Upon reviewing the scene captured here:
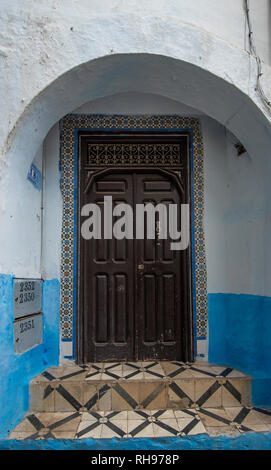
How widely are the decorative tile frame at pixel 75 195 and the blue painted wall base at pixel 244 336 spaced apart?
147 mm

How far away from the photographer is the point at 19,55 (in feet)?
8.25

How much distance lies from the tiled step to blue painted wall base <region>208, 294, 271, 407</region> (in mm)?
141

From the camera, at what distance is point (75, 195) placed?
11.7ft

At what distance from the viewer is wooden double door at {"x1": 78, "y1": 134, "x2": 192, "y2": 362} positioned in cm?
356

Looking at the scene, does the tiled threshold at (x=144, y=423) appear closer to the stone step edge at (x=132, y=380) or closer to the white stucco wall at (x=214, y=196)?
the stone step edge at (x=132, y=380)

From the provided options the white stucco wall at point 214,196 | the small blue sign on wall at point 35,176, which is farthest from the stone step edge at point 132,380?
the small blue sign on wall at point 35,176

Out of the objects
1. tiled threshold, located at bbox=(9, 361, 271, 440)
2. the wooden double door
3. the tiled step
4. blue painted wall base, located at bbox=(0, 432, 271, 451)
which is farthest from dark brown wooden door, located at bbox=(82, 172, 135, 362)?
blue painted wall base, located at bbox=(0, 432, 271, 451)

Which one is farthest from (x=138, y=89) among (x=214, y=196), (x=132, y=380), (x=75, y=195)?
(x=132, y=380)

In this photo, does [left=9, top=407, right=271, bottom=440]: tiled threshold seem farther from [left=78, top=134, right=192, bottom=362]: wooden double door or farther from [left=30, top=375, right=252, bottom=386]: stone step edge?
[left=78, top=134, right=192, bottom=362]: wooden double door

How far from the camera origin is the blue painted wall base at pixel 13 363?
2438 millimetres
